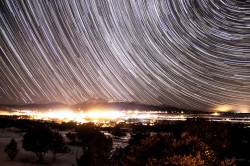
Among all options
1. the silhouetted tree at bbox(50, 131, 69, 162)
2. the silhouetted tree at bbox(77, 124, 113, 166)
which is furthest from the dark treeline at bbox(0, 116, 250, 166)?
the silhouetted tree at bbox(50, 131, 69, 162)

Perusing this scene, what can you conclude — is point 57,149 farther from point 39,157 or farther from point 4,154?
point 4,154

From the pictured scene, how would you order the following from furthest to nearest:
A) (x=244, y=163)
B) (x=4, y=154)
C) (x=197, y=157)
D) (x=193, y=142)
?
(x=4, y=154) → (x=244, y=163) → (x=193, y=142) → (x=197, y=157)

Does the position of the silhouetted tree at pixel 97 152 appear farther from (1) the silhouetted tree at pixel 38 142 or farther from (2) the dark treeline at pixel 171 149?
(1) the silhouetted tree at pixel 38 142

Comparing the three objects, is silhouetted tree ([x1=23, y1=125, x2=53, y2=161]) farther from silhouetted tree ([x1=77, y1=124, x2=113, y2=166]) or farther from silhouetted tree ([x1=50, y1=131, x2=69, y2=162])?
silhouetted tree ([x1=77, y1=124, x2=113, y2=166])

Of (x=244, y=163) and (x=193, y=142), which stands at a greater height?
(x=193, y=142)

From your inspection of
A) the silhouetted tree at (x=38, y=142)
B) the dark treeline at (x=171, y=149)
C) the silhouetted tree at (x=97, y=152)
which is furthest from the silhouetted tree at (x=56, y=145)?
the silhouetted tree at (x=97, y=152)

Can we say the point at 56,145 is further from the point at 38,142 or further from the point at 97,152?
the point at 97,152

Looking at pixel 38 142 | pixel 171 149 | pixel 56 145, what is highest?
pixel 171 149

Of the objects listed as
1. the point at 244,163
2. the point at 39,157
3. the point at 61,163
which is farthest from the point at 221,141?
the point at 39,157

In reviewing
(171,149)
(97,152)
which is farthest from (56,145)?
(171,149)

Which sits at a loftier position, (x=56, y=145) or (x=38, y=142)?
(x=38, y=142)

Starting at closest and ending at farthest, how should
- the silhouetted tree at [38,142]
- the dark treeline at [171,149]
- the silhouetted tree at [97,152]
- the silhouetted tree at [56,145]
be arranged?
the dark treeline at [171,149] → the silhouetted tree at [97,152] → the silhouetted tree at [38,142] → the silhouetted tree at [56,145]
